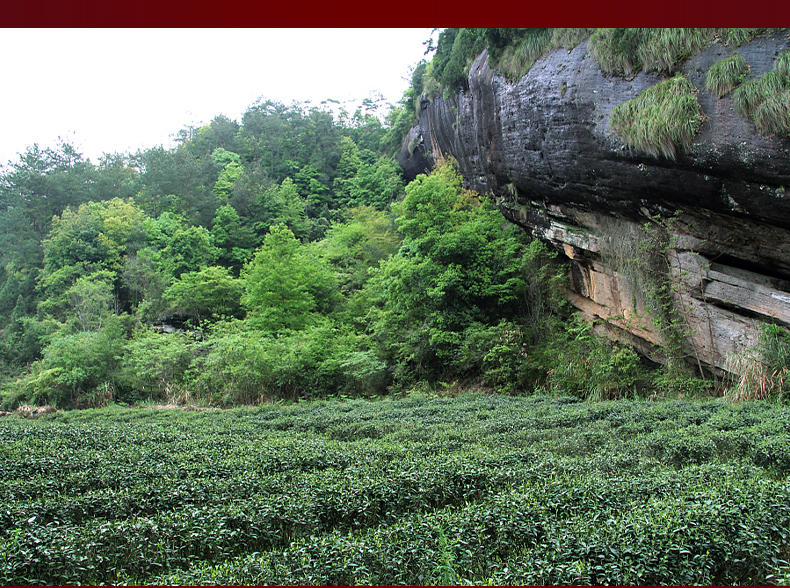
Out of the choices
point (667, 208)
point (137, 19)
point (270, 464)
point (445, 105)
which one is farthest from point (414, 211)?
point (137, 19)

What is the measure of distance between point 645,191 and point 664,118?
1907 mm

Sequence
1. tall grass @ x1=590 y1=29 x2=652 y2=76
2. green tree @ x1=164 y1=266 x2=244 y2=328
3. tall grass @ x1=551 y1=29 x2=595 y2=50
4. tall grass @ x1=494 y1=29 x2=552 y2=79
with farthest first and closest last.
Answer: green tree @ x1=164 y1=266 x2=244 y2=328, tall grass @ x1=494 y1=29 x2=552 y2=79, tall grass @ x1=551 y1=29 x2=595 y2=50, tall grass @ x1=590 y1=29 x2=652 y2=76

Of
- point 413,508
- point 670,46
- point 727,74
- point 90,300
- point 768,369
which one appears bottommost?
point 768,369

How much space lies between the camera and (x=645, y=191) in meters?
10.8

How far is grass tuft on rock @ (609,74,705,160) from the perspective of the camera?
29.8 ft

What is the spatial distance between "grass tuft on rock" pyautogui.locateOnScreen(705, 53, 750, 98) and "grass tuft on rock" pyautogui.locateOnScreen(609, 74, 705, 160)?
13.6 inches

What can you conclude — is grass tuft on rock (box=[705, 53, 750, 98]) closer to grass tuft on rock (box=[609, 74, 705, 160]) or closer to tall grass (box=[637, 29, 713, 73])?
grass tuft on rock (box=[609, 74, 705, 160])

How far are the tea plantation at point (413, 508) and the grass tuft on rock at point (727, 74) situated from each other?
573cm

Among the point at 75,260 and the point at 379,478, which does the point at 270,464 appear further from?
the point at 75,260

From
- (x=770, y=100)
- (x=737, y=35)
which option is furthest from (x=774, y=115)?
(x=737, y=35)

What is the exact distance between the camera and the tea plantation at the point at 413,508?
312 centimetres

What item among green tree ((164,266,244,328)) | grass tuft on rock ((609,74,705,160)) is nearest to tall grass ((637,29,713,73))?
grass tuft on rock ((609,74,705,160))

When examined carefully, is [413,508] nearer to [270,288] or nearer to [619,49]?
[619,49]

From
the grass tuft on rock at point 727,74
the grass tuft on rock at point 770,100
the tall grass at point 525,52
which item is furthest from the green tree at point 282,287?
the grass tuft on rock at point 770,100
